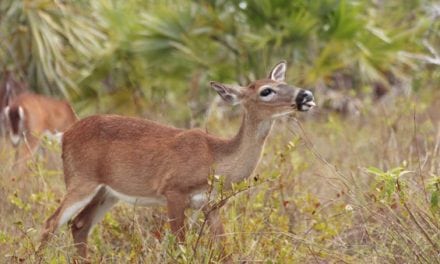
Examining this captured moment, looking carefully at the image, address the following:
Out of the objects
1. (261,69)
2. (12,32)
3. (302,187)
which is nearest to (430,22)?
(261,69)

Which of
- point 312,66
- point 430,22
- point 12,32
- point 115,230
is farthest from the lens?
point 12,32

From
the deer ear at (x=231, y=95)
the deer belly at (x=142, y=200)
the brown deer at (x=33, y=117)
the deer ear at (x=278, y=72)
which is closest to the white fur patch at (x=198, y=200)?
the deer belly at (x=142, y=200)

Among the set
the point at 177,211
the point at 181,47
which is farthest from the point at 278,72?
the point at 181,47

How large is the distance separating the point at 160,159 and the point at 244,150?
0.49 m

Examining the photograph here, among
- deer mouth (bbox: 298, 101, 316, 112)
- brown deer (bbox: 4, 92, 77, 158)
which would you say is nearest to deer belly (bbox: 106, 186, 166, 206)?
deer mouth (bbox: 298, 101, 316, 112)

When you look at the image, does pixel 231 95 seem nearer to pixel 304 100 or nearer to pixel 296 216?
pixel 304 100

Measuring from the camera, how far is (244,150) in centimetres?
562

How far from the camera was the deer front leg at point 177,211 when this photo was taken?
538 centimetres

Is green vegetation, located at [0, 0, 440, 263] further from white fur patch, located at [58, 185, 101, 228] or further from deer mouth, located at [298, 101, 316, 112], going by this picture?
deer mouth, located at [298, 101, 316, 112]

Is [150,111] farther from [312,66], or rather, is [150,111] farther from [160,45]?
[312,66]

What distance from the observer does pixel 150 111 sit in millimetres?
11391

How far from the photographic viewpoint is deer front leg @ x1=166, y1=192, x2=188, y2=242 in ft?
17.6

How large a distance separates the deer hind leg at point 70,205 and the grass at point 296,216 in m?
0.09

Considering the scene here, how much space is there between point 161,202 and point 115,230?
501 mm
